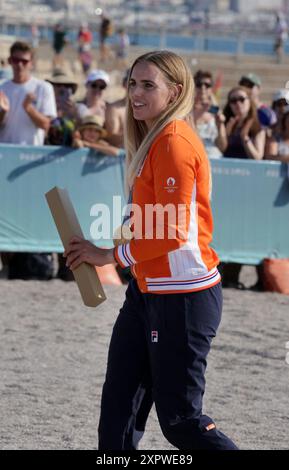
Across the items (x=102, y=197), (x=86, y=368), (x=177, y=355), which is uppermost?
(x=177, y=355)

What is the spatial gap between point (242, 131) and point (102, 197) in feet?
4.84

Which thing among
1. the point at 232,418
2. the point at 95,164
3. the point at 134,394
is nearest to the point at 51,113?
the point at 95,164

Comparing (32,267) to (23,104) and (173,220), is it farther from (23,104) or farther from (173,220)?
(173,220)

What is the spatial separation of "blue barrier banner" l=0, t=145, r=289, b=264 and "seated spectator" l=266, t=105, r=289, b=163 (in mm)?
190

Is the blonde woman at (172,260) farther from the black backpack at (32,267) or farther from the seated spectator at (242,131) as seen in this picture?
the seated spectator at (242,131)

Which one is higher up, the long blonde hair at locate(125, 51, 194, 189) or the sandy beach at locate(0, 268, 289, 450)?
the long blonde hair at locate(125, 51, 194, 189)

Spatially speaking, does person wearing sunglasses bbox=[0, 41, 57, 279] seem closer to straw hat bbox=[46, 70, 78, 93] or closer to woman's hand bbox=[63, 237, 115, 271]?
straw hat bbox=[46, 70, 78, 93]

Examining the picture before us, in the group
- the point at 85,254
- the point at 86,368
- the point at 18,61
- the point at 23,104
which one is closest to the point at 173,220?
the point at 85,254

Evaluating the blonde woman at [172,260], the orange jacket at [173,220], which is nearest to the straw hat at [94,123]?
the blonde woman at [172,260]

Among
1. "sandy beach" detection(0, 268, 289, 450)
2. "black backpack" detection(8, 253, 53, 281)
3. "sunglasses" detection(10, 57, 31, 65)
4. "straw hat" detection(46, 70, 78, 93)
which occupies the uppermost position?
"sunglasses" detection(10, 57, 31, 65)

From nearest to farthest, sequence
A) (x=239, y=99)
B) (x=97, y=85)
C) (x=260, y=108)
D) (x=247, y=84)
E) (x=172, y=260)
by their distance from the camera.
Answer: (x=172, y=260) → (x=239, y=99) → (x=97, y=85) → (x=260, y=108) → (x=247, y=84)

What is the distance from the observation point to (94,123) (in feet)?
32.2

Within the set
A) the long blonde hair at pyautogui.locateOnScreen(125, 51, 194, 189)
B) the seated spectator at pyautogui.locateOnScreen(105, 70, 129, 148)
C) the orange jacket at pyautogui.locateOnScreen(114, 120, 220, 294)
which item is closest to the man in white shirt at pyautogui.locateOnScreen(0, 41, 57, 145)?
the seated spectator at pyautogui.locateOnScreen(105, 70, 129, 148)

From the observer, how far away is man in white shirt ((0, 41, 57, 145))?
9695 millimetres
